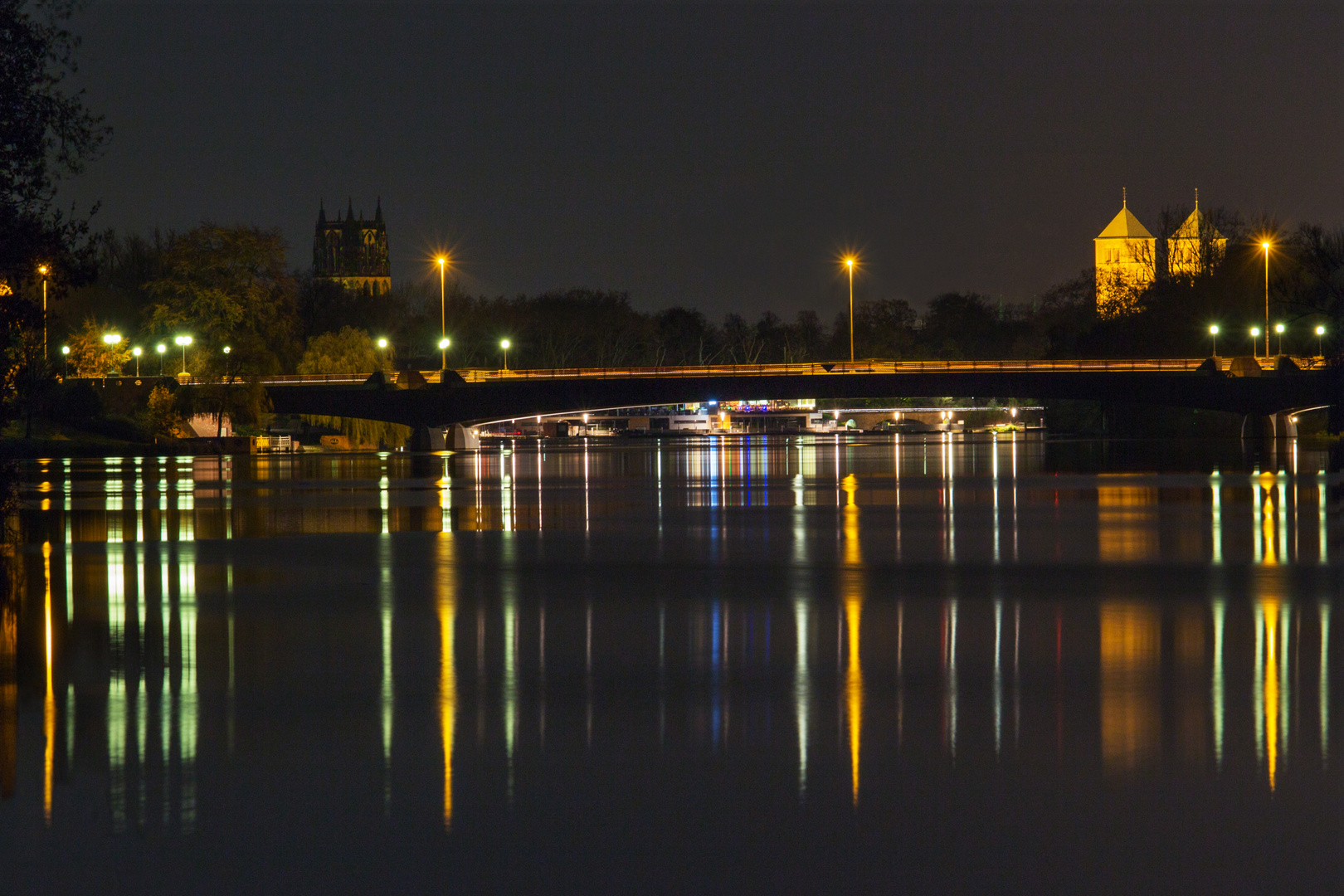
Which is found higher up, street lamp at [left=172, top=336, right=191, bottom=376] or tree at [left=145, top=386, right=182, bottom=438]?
street lamp at [left=172, top=336, right=191, bottom=376]

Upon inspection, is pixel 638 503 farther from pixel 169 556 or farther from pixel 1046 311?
pixel 1046 311

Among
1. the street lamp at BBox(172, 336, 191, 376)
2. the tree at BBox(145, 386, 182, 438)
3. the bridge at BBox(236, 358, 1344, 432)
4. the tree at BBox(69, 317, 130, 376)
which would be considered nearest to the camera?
the tree at BBox(145, 386, 182, 438)

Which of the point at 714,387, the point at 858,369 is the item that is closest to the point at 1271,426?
the point at 858,369

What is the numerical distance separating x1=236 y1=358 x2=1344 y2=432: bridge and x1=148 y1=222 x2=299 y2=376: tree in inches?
561

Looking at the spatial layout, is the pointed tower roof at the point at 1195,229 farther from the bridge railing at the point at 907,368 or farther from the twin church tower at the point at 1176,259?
the bridge railing at the point at 907,368

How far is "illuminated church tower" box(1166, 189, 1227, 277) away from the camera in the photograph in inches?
4122

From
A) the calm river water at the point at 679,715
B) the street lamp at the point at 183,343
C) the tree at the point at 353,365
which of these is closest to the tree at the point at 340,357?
the tree at the point at 353,365

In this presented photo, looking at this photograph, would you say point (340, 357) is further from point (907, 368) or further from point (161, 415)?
point (907, 368)

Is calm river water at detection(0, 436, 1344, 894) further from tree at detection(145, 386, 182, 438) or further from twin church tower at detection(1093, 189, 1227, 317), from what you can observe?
twin church tower at detection(1093, 189, 1227, 317)

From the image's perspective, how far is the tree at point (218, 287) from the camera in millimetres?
100812

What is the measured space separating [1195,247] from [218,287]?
212 feet

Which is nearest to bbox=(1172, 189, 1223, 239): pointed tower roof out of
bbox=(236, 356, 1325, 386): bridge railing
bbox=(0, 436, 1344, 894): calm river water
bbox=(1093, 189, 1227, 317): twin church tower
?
bbox=(1093, 189, 1227, 317): twin church tower

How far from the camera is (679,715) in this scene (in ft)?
35.7

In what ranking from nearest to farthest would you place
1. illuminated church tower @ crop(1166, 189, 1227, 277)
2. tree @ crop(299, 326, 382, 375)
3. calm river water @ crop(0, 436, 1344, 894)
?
calm river water @ crop(0, 436, 1344, 894), tree @ crop(299, 326, 382, 375), illuminated church tower @ crop(1166, 189, 1227, 277)
